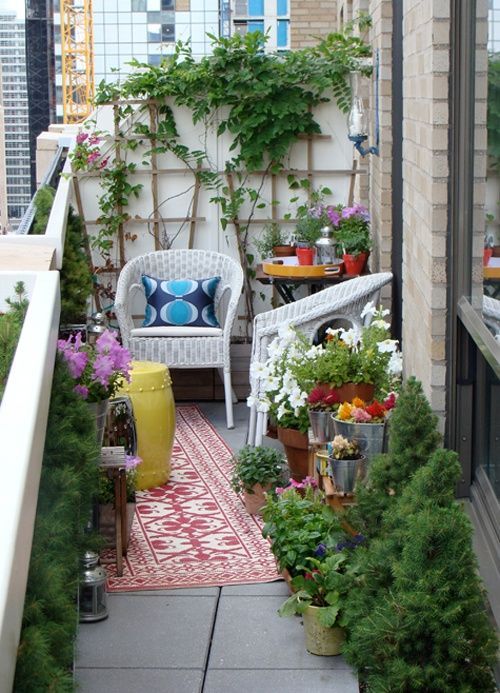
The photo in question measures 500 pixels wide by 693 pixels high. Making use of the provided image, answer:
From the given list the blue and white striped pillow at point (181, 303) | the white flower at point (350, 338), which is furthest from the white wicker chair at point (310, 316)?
the blue and white striped pillow at point (181, 303)

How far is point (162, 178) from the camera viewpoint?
26.6 feet

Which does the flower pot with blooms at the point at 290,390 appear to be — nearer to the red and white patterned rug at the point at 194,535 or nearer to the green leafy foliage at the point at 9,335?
the red and white patterned rug at the point at 194,535

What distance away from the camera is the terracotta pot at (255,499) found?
5.26 metres

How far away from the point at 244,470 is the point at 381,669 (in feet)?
7.78

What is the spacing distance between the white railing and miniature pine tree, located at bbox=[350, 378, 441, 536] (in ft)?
3.95

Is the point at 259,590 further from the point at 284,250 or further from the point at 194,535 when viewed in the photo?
the point at 284,250

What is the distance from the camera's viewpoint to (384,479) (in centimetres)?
361

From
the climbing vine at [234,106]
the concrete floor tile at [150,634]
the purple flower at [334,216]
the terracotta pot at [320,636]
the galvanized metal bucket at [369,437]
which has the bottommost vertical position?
the concrete floor tile at [150,634]

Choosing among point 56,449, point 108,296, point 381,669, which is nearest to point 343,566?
point 381,669

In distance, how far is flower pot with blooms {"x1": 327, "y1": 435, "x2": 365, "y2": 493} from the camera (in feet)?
14.1

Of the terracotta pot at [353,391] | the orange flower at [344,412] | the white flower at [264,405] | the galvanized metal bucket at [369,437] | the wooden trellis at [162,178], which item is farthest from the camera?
the wooden trellis at [162,178]

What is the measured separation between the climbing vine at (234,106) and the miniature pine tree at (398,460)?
14.1ft

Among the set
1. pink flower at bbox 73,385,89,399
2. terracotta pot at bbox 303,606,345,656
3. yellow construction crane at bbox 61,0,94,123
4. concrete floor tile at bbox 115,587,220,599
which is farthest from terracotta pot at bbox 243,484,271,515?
yellow construction crane at bbox 61,0,94,123

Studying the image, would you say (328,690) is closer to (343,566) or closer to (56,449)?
(343,566)
